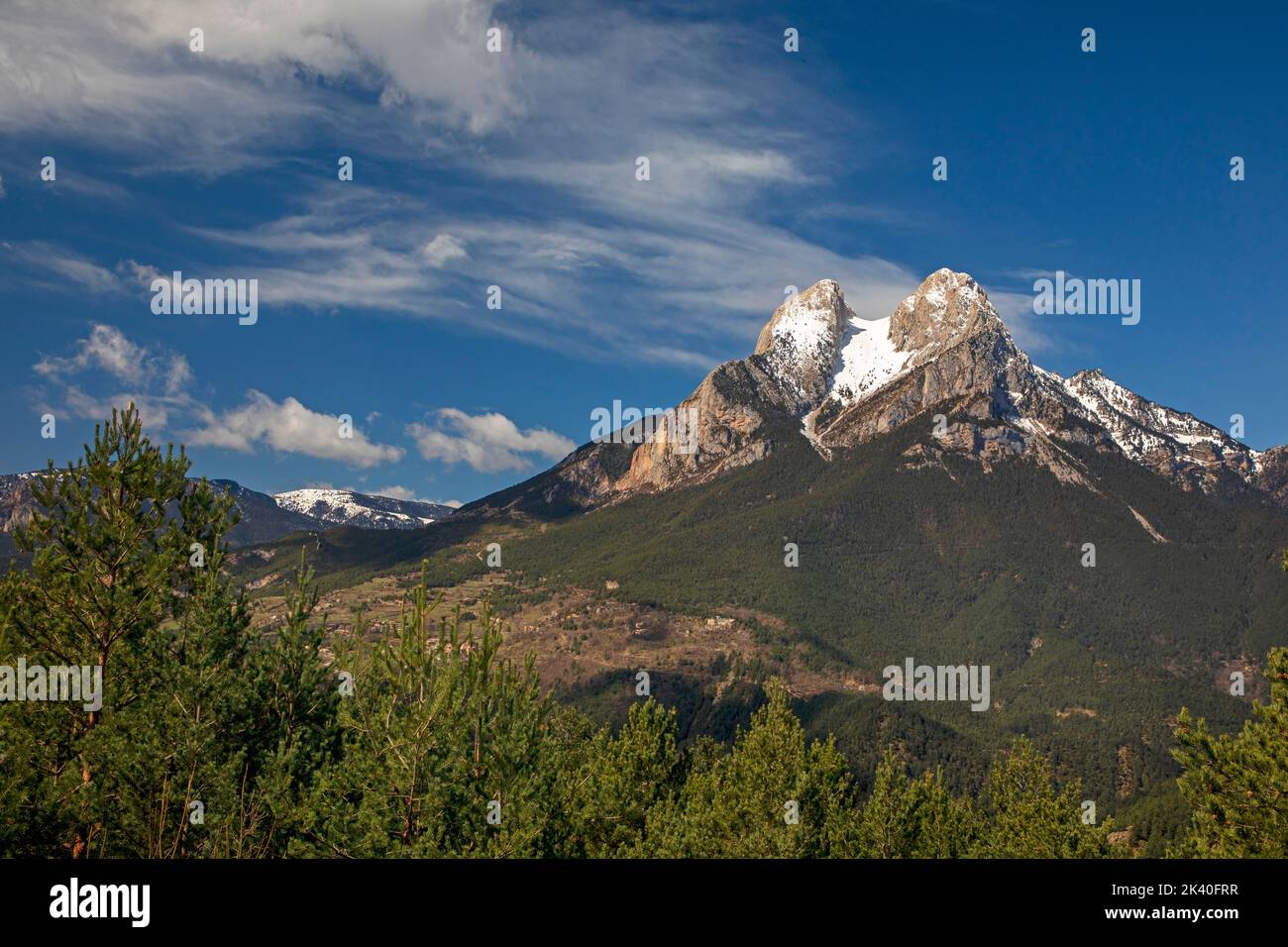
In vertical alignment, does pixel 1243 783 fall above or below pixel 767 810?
above

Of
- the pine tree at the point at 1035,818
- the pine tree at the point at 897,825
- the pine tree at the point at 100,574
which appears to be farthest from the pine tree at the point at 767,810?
the pine tree at the point at 100,574

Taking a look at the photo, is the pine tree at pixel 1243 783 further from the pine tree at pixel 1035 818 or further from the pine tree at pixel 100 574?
the pine tree at pixel 100 574

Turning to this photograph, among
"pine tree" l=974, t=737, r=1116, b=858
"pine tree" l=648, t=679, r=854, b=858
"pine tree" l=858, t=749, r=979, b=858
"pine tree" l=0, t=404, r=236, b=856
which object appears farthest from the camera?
"pine tree" l=858, t=749, r=979, b=858

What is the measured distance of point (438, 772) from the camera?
2619 cm

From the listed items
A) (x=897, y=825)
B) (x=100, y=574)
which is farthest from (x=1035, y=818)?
(x=100, y=574)

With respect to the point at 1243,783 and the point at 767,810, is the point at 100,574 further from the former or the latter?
the point at 1243,783

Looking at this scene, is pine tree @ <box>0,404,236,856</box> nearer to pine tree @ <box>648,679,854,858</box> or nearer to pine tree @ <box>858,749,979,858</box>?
pine tree @ <box>648,679,854,858</box>

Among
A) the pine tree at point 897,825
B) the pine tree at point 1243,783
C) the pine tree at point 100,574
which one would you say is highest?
the pine tree at point 100,574

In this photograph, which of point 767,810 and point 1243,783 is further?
point 767,810

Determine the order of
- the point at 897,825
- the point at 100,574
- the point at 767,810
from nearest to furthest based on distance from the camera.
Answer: the point at 100,574 < the point at 767,810 < the point at 897,825

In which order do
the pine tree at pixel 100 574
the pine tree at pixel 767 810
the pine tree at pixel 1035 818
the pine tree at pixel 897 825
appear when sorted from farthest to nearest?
the pine tree at pixel 897 825 < the pine tree at pixel 1035 818 < the pine tree at pixel 767 810 < the pine tree at pixel 100 574

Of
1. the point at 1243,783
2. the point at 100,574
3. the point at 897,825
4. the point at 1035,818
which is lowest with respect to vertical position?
the point at 897,825

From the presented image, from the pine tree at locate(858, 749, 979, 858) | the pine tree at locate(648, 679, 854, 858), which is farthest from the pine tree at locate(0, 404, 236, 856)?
the pine tree at locate(858, 749, 979, 858)

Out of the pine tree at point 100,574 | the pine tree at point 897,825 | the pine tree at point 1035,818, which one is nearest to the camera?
the pine tree at point 100,574
